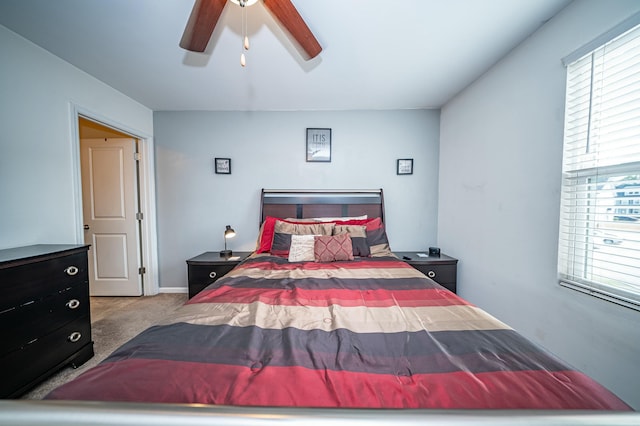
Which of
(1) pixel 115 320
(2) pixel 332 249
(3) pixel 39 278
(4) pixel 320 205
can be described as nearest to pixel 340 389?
(2) pixel 332 249

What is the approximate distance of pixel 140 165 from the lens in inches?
116

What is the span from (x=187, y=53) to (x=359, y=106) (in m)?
1.90

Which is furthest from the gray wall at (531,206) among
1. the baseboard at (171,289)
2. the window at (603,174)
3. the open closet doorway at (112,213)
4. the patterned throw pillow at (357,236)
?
the open closet doorway at (112,213)

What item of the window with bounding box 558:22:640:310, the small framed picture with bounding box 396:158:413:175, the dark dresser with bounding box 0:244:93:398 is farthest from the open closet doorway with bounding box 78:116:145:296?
the window with bounding box 558:22:640:310

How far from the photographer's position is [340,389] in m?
0.67

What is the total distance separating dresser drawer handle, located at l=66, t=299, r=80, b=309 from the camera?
1.73 metres

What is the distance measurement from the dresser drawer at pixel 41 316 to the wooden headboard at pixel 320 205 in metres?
1.78

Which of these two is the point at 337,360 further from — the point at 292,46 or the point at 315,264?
the point at 292,46

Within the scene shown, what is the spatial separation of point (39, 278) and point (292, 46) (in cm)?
247

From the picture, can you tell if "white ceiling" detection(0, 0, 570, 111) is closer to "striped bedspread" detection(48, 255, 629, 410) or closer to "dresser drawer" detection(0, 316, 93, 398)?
"striped bedspread" detection(48, 255, 629, 410)

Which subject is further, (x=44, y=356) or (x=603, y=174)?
(x=44, y=356)

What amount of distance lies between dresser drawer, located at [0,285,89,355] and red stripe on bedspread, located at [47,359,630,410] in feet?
4.40

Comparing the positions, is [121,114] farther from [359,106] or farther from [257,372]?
[257,372]

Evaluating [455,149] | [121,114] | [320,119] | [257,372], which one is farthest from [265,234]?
[455,149]
